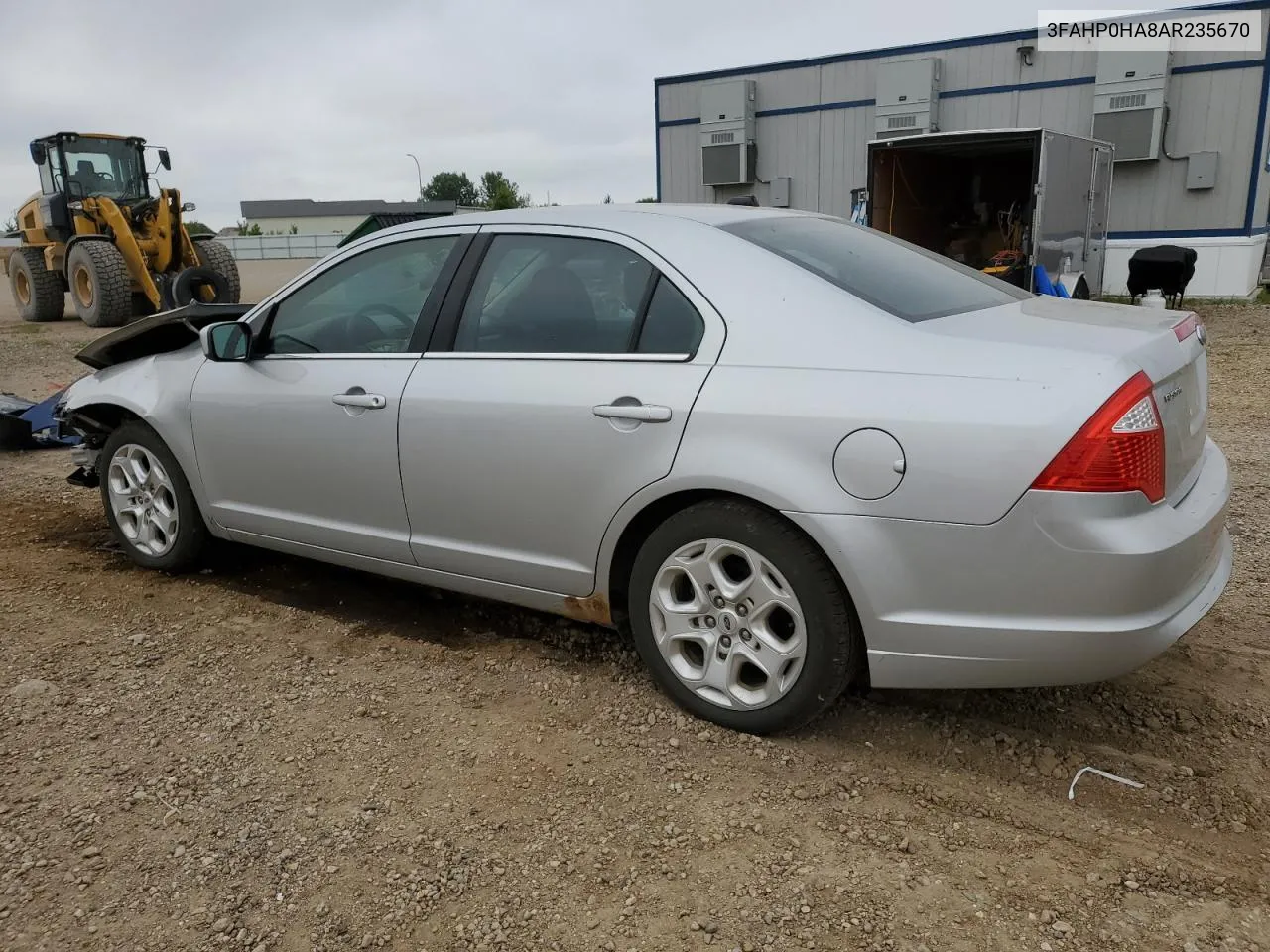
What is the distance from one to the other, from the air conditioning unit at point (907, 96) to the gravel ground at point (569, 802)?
598 inches

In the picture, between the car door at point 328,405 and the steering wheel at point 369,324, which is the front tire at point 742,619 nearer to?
the car door at point 328,405

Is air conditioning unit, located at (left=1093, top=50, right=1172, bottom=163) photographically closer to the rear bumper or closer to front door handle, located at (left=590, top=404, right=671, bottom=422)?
the rear bumper

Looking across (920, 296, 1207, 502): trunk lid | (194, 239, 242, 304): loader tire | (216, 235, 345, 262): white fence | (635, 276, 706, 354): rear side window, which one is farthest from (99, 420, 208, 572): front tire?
(216, 235, 345, 262): white fence

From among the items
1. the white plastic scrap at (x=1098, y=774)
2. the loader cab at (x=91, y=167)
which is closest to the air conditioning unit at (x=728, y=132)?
the loader cab at (x=91, y=167)

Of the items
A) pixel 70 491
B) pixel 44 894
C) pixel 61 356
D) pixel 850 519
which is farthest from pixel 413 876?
pixel 61 356

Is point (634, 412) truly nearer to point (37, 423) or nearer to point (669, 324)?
point (669, 324)

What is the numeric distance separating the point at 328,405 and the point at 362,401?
0.63 ft

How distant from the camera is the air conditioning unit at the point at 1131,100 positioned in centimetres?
Result: 1559

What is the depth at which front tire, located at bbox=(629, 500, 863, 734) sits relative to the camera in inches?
107

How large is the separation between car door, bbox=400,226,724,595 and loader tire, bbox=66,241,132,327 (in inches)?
520

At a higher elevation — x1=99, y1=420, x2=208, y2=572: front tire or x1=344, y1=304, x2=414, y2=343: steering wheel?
x1=344, y1=304, x2=414, y2=343: steering wheel

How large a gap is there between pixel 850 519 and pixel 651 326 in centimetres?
87

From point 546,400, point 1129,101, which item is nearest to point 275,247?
point 1129,101

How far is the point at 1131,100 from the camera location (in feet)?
52.0
